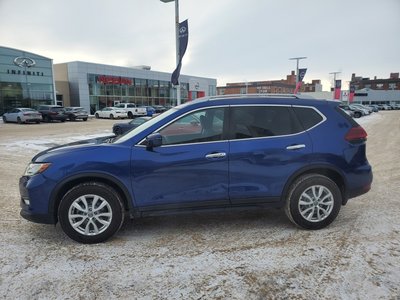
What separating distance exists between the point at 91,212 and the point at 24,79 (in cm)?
4027

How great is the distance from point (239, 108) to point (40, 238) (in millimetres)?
3016

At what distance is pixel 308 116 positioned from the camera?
416 centimetres

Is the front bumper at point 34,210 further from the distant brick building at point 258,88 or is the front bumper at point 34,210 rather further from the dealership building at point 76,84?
the distant brick building at point 258,88

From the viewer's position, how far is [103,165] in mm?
3709

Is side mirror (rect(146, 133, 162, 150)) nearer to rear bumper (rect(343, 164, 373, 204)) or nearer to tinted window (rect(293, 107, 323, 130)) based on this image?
tinted window (rect(293, 107, 323, 130))

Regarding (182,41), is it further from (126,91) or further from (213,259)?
(126,91)

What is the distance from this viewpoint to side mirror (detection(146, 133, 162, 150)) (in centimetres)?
376

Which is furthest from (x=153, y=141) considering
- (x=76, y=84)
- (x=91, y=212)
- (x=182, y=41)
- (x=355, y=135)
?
(x=76, y=84)

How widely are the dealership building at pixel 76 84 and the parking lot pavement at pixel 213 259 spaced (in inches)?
996

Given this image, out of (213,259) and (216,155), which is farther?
(216,155)

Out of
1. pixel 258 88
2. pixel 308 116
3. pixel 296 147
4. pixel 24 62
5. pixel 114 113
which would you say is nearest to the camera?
pixel 296 147

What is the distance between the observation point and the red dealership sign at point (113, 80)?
157 feet

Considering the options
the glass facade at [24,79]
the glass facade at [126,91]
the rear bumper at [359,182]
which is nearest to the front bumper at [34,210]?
the rear bumper at [359,182]

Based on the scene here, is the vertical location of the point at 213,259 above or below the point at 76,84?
below
